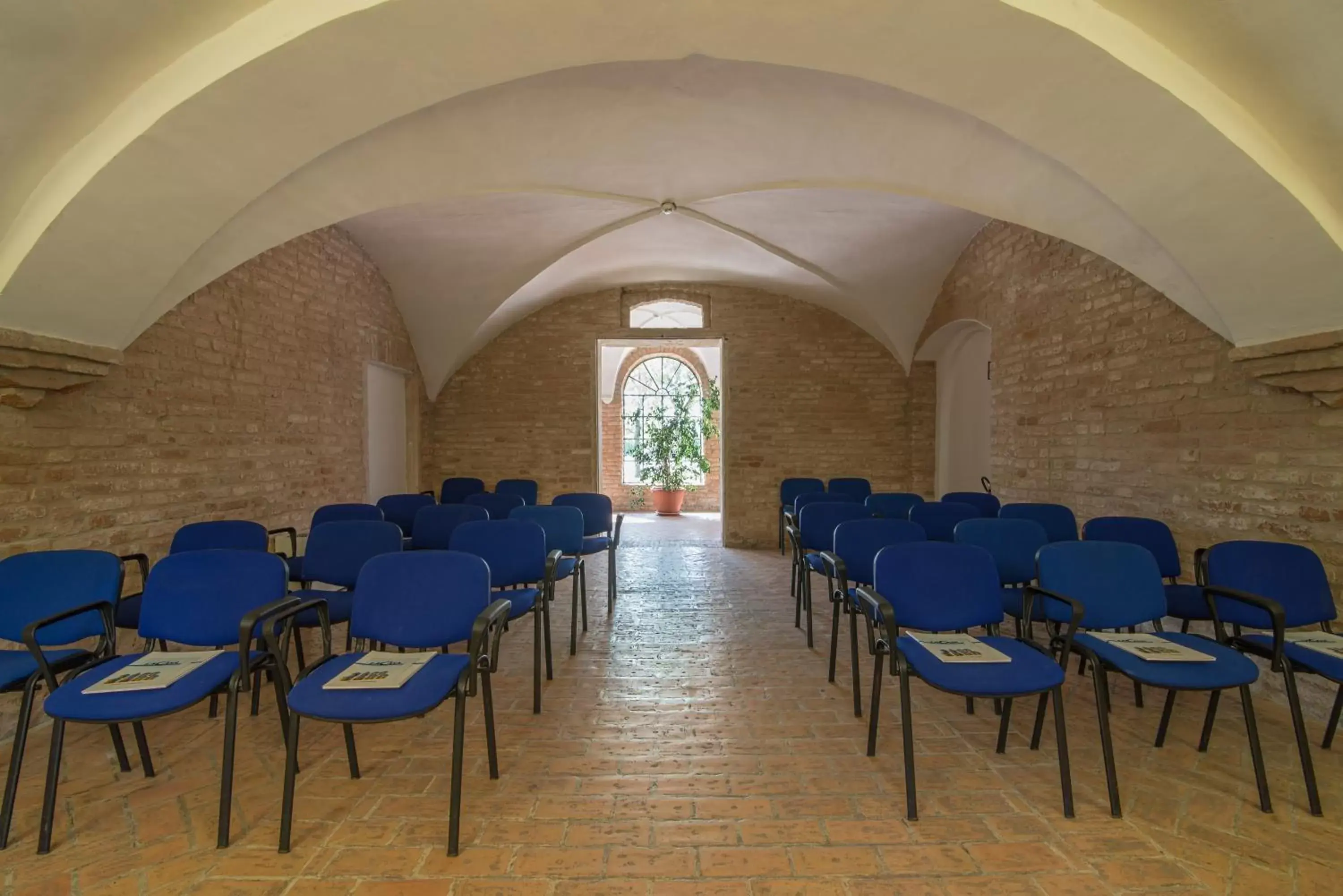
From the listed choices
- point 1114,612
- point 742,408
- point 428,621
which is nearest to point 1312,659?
point 1114,612

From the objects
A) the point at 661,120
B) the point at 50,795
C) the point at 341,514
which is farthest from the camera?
the point at 341,514

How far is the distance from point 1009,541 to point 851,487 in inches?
129

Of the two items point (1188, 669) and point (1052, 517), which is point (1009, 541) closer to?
point (1052, 517)

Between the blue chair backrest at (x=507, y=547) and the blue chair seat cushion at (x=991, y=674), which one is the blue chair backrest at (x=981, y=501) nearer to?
the blue chair seat cushion at (x=991, y=674)

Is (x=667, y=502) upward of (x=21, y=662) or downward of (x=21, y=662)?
downward

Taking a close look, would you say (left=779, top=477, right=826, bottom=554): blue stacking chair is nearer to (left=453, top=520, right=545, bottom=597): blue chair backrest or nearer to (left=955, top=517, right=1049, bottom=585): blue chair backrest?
(left=955, top=517, right=1049, bottom=585): blue chair backrest

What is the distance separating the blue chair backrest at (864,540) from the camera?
409 cm

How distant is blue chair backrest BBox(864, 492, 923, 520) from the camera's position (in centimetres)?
580

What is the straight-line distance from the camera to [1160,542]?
3934 millimetres

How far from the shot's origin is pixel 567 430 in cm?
916

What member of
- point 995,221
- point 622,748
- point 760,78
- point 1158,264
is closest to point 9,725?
point 622,748

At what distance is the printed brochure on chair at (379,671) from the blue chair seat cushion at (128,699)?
16.3 inches

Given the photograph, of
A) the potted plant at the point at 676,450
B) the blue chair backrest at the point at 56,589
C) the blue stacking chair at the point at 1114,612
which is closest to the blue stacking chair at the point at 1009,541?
the blue stacking chair at the point at 1114,612

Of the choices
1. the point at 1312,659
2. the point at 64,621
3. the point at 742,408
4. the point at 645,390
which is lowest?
the point at 1312,659
